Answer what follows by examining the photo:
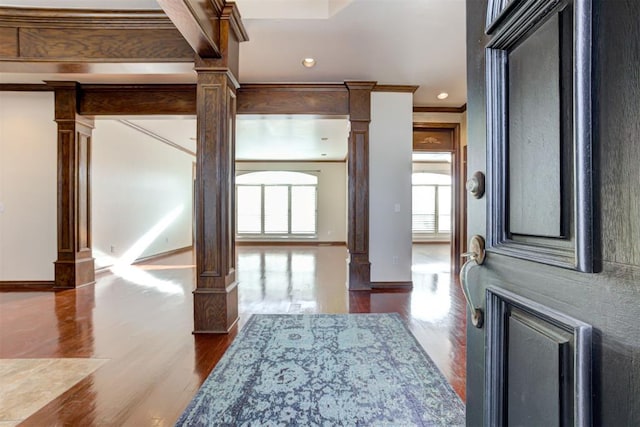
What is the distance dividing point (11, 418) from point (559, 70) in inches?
101

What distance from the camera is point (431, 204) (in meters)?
Answer: 11.0

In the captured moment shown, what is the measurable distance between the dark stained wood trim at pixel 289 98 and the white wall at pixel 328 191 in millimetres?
5731

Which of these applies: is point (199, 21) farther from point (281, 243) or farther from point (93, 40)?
point (281, 243)

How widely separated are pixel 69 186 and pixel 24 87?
1.37 m

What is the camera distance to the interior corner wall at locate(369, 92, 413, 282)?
14.4ft

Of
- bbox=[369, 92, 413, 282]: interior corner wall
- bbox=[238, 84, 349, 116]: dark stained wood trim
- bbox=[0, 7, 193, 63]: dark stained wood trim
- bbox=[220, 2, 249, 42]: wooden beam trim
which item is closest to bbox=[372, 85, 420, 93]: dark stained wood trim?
bbox=[369, 92, 413, 282]: interior corner wall

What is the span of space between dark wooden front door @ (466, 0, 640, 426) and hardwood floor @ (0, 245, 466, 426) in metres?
1.50

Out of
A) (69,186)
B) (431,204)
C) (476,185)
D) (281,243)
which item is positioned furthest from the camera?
(431,204)

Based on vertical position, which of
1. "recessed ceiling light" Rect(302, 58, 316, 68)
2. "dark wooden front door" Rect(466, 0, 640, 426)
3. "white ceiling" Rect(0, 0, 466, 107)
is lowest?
"dark wooden front door" Rect(466, 0, 640, 426)

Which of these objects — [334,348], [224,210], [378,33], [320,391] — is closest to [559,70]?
[320,391]

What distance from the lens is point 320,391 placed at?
6.15 feet

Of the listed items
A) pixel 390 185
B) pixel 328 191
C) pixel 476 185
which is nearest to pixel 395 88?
pixel 390 185

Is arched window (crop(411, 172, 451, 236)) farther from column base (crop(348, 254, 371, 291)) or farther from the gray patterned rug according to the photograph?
the gray patterned rug

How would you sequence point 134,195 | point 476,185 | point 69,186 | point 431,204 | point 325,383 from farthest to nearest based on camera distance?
point 431,204 → point 134,195 → point 69,186 → point 325,383 → point 476,185
